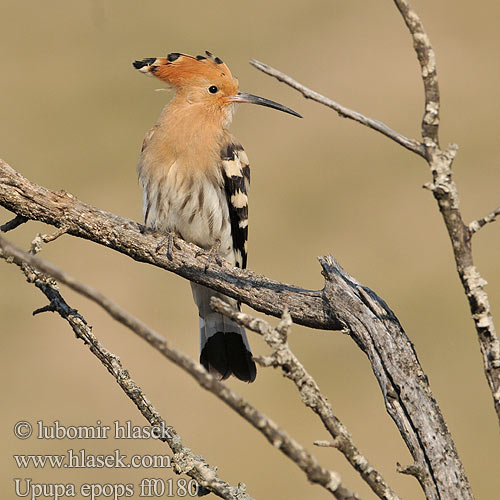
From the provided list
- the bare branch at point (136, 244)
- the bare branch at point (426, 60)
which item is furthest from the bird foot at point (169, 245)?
the bare branch at point (426, 60)

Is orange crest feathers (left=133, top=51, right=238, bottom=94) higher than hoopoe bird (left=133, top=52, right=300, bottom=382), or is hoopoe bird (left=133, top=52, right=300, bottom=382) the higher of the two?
orange crest feathers (left=133, top=51, right=238, bottom=94)

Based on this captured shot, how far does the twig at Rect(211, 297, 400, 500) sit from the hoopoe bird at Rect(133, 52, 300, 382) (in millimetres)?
1710

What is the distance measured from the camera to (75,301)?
6.92 m

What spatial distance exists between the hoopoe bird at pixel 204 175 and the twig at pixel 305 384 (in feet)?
5.61

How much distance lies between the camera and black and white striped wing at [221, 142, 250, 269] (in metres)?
3.63

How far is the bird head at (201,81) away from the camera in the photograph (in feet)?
12.2

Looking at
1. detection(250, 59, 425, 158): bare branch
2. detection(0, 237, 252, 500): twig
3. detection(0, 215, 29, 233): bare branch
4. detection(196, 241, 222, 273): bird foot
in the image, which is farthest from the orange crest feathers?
detection(250, 59, 425, 158): bare branch

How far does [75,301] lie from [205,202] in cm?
362

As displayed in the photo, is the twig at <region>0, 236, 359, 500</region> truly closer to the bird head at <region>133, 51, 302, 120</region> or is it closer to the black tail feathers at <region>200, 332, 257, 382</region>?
the black tail feathers at <region>200, 332, 257, 382</region>

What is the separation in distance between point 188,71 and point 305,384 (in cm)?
225

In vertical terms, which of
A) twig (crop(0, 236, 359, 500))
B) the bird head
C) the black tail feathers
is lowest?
twig (crop(0, 236, 359, 500))

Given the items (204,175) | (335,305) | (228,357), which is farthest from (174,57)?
(335,305)

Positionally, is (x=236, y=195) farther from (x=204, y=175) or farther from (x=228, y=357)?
(x=228, y=357)

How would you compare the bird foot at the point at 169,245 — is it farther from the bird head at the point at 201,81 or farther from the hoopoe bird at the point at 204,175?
the bird head at the point at 201,81
